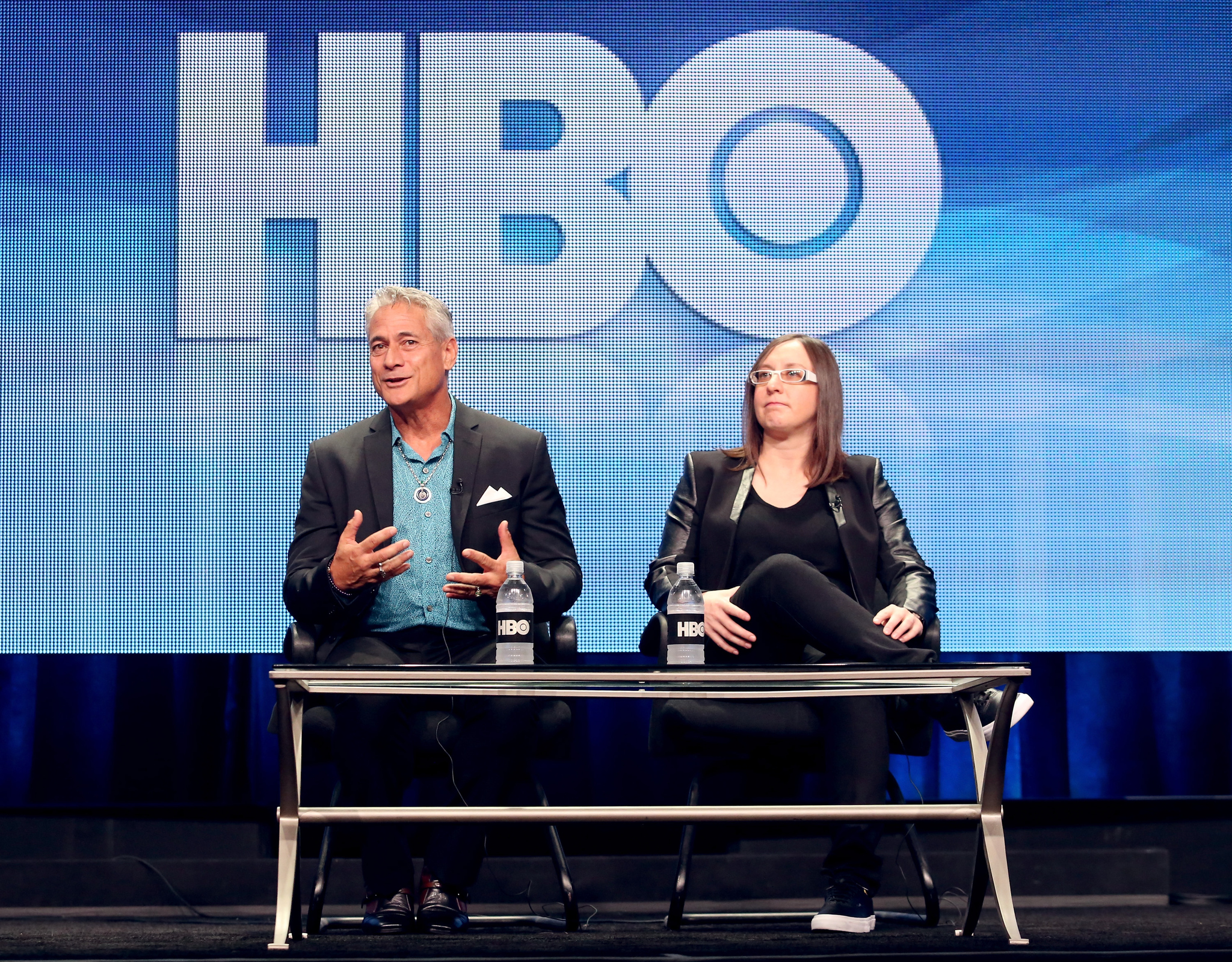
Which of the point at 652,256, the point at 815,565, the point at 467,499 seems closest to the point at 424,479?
the point at 467,499

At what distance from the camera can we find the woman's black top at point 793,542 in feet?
9.63

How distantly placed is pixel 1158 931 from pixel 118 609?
264cm

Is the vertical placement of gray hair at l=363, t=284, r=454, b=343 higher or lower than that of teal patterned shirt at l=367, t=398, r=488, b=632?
higher

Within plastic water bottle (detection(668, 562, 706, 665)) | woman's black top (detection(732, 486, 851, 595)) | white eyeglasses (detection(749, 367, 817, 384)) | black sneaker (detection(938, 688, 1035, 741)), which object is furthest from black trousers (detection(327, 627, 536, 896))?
white eyeglasses (detection(749, 367, 817, 384))

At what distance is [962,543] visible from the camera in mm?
3814

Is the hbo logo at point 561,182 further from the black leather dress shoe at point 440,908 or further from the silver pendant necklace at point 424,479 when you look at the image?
the black leather dress shoe at point 440,908

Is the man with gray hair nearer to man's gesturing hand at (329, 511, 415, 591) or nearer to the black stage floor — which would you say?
man's gesturing hand at (329, 511, 415, 591)

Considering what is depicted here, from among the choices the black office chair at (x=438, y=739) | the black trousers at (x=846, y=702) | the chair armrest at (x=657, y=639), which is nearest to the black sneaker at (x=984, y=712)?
the black trousers at (x=846, y=702)

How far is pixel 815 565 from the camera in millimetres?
2938

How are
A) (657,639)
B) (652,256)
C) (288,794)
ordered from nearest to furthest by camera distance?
1. (288,794)
2. (657,639)
3. (652,256)

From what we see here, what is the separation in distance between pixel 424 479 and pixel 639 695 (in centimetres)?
94

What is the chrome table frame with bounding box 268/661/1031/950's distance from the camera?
6.91 ft

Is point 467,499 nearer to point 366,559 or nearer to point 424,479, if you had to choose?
point 424,479

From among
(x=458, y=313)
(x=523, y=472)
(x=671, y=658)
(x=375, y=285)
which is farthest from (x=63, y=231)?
(x=671, y=658)
